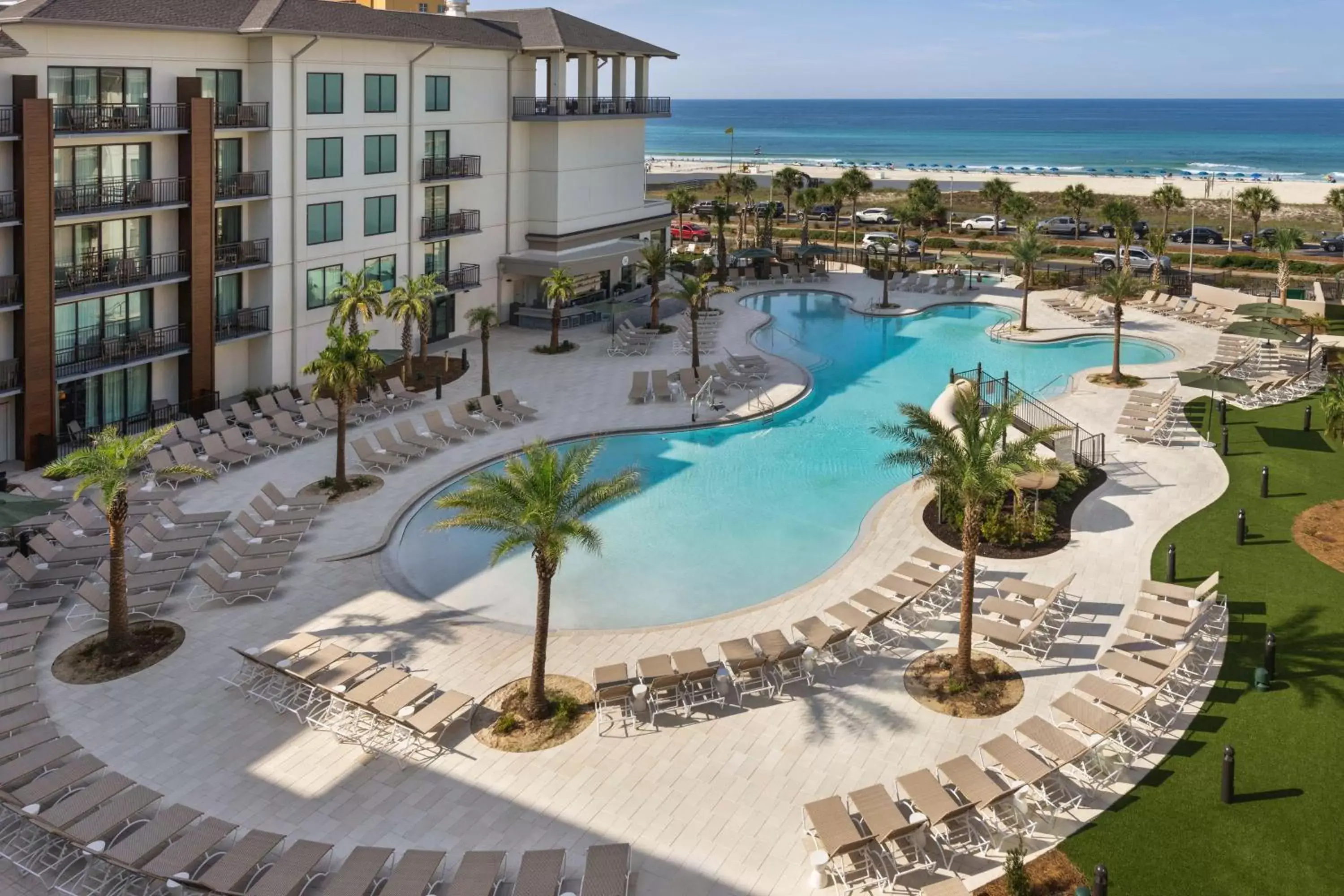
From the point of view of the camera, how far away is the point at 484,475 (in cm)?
1759

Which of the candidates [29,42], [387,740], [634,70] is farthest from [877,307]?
[387,740]

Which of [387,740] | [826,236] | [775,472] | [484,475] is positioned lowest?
[387,740]

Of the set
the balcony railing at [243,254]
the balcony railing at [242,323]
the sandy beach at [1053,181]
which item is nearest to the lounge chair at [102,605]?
the balcony railing at [242,323]

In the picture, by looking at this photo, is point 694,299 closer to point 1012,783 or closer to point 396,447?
point 396,447

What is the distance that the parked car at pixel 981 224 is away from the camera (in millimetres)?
75375


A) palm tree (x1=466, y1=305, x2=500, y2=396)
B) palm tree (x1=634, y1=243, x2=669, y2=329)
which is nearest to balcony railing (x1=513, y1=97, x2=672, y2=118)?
palm tree (x1=634, y1=243, x2=669, y2=329)

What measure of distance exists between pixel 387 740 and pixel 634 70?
124 feet

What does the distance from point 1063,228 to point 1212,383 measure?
45.9m

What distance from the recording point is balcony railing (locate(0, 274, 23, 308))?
25.6 m

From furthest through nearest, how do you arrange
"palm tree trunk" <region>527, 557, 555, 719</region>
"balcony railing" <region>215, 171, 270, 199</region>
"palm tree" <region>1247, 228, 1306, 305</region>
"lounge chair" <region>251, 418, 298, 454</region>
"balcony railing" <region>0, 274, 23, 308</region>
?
"palm tree" <region>1247, 228, 1306, 305</region> → "balcony railing" <region>215, 171, 270, 199</region> → "lounge chair" <region>251, 418, 298, 454</region> → "balcony railing" <region>0, 274, 23, 308</region> → "palm tree trunk" <region>527, 557, 555, 719</region>

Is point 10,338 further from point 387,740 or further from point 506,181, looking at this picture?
point 506,181

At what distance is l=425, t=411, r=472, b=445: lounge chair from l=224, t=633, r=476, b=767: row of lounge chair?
11786 millimetres

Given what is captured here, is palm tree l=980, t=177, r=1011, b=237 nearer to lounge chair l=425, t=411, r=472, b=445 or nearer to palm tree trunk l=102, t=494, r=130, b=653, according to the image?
lounge chair l=425, t=411, r=472, b=445

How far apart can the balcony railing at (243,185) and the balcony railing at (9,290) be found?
6448 millimetres
